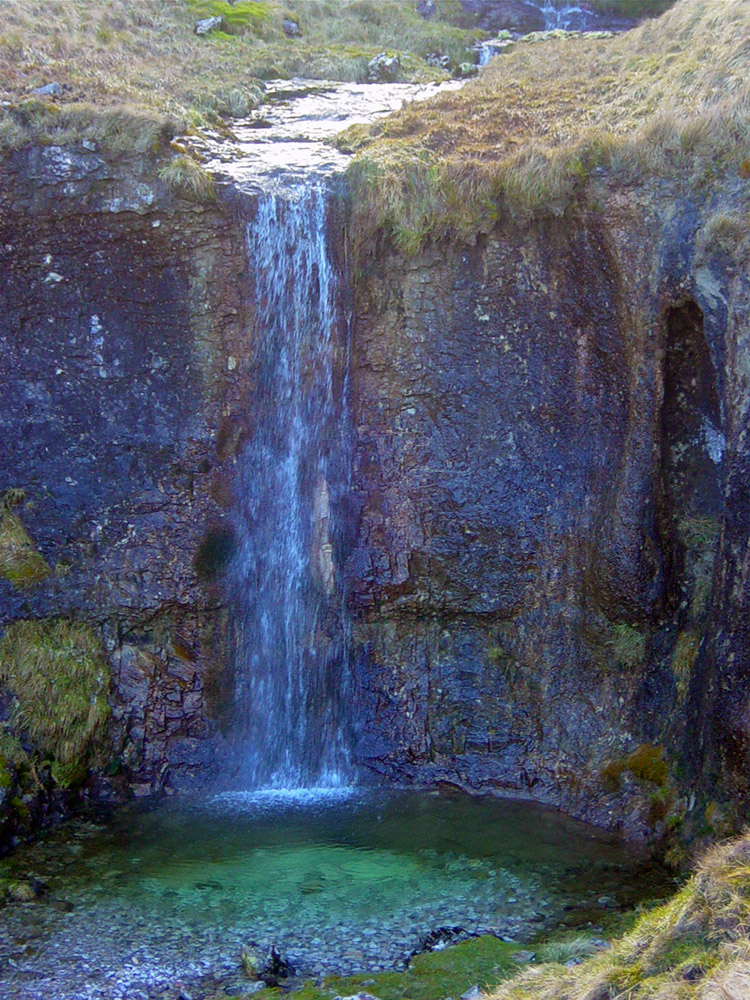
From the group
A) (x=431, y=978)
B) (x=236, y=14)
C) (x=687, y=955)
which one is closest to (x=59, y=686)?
(x=431, y=978)

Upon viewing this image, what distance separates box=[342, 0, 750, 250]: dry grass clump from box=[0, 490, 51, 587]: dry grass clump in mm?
5446

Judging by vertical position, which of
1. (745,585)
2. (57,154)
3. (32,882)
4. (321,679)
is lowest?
(32,882)

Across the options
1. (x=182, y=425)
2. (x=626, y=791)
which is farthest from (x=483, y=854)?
(x=182, y=425)

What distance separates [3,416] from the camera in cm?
1140

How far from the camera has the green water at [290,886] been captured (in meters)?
7.74

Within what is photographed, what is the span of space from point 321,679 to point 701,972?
7328 mm

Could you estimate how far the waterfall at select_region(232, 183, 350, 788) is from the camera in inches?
457

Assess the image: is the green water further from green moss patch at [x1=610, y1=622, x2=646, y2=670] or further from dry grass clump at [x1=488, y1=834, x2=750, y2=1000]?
dry grass clump at [x1=488, y1=834, x2=750, y2=1000]

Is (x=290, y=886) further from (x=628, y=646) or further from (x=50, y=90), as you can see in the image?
(x=50, y=90)

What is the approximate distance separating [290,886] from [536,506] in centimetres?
518

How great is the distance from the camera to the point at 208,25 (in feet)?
63.4

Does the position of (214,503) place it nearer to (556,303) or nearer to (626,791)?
(556,303)

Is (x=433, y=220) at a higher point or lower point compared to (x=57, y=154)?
lower

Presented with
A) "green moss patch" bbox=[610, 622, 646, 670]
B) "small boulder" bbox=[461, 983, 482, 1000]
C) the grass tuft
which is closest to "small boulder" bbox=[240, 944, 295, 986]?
"small boulder" bbox=[461, 983, 482, 1000]
